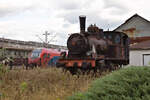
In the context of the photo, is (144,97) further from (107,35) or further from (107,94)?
(107,35)

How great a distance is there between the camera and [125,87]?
3.37 metres

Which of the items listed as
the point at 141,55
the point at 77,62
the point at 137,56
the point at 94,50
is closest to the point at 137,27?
the point at 137,56

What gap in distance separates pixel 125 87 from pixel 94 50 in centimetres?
813

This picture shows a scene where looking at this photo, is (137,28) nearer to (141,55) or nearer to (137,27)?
(137,27)

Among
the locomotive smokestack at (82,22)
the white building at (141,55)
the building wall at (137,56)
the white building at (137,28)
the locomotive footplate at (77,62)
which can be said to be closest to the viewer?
the locomotive footplate at (77,62)

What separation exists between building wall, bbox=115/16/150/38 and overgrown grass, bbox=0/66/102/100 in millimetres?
21119

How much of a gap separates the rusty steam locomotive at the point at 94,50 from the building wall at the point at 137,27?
571 inches

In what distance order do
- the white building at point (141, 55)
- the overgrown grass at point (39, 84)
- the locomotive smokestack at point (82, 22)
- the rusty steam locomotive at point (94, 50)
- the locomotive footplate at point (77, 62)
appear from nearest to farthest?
the overgrown grass at point (39, 84), the locomotive footplate at point (77, 62), the rusty steam locomotive at point (94, 50), the locomotive smokestack at point (82, 22), the white building at point (141, 55)

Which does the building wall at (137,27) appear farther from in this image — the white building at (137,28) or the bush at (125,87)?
the bush at (125,87)

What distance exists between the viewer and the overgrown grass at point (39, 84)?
5.30 metres

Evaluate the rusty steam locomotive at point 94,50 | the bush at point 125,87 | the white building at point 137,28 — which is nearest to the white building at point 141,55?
the rusty steam locomotive at point 94,50

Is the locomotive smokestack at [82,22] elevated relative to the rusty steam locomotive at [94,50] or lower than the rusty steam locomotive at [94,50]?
elevated

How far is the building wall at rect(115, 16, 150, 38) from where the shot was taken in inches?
1084

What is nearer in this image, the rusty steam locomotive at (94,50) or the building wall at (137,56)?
the rusty steam locomotive at (94,50)
